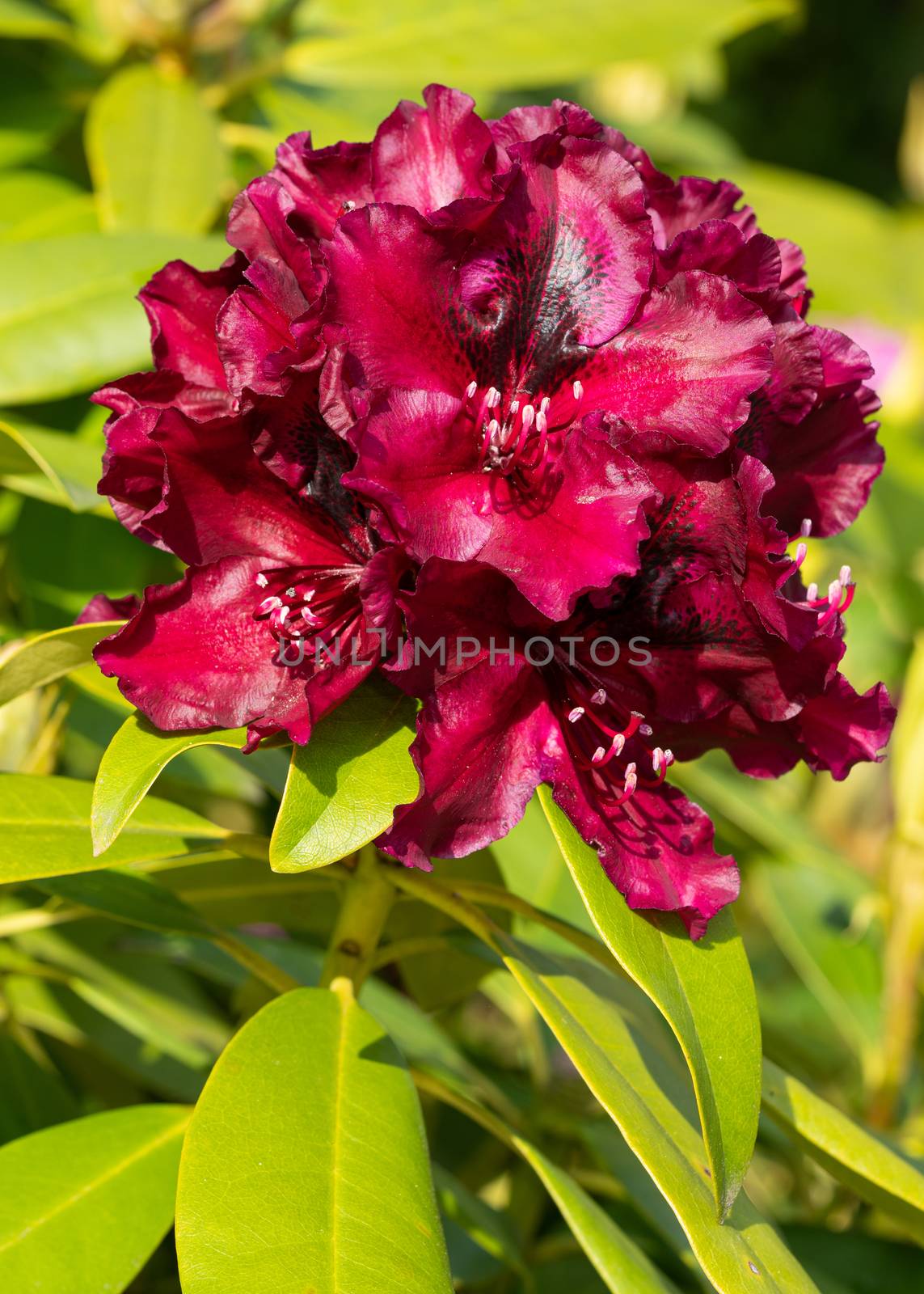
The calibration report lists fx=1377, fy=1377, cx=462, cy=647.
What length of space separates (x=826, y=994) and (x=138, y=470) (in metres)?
1.30

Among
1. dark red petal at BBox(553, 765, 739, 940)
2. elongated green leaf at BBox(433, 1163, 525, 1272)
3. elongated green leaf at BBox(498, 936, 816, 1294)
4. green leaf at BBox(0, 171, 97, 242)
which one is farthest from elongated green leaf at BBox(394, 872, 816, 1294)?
green leaf at BBox(0, 171, 97, 242)

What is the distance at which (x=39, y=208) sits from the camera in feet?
5.28

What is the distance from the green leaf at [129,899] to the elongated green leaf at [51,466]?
0.99ft

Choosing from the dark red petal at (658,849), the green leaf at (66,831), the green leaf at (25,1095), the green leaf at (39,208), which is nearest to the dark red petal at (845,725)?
the dark red petal at (658,849)

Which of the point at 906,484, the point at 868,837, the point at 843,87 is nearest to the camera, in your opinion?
the point at 906,484

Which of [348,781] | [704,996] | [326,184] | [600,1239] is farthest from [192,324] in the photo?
[600,1239]

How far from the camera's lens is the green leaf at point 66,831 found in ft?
3.15

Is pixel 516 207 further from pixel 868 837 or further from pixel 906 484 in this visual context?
pixel 868 837

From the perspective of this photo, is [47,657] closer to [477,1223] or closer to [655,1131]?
[655,1131]

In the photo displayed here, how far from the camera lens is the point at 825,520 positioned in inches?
40.5

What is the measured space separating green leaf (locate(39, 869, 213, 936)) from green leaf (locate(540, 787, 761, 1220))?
0.38 m

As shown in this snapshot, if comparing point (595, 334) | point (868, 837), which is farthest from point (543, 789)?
point (868, 837)

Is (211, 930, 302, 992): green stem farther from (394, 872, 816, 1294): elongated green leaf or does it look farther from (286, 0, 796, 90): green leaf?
(286, 0, 796, 90): green leaf

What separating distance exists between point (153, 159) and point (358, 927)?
907mm
